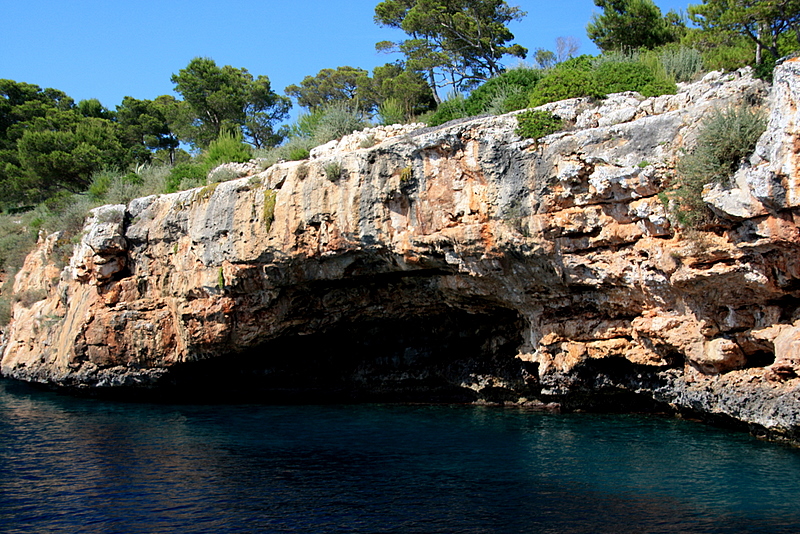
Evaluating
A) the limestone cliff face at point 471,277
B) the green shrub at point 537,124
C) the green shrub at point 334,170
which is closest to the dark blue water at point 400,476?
the limestone cliff face at point 471,277

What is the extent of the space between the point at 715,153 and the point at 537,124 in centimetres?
344

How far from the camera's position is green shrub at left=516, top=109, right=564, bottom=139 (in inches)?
484

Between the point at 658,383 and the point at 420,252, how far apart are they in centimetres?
575

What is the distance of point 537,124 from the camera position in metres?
12.4

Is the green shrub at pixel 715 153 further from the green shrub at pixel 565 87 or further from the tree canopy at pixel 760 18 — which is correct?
the green shrub at pixel 565 87

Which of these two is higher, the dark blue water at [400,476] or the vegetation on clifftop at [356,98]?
the vegetation on clifftop at [356,98]

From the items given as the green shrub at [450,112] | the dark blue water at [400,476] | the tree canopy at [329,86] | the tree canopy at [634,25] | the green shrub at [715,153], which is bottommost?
the dark blue water at [400,476]

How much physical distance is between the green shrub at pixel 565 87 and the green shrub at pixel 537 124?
2.81 ft

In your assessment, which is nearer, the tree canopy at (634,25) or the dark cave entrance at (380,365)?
the dark cave entrance at (380,365)

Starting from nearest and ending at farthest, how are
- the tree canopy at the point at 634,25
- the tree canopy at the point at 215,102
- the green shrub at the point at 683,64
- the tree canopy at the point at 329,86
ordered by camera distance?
the green shrub at the point at 683,64, the tree canopy at the point at 634,25, the tree canopy at the point at 215,102, the tree canopy at the point at 329,86

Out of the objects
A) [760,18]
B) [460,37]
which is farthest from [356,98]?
[760,18]

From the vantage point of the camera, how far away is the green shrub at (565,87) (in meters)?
13.0

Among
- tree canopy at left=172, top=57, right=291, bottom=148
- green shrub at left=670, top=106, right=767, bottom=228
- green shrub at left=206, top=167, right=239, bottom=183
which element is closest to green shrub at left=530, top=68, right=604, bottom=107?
green shrub at left=670, top=106, right=767, bottom=228

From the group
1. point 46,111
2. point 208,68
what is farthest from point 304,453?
point 46,111
